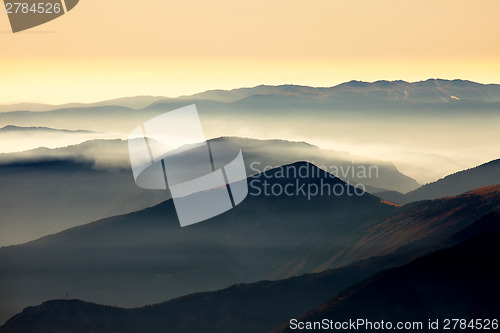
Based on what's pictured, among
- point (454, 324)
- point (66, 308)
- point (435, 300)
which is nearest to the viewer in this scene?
point (454, 324)

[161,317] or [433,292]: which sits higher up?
[433,292]

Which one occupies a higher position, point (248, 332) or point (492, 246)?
point (492, 246)

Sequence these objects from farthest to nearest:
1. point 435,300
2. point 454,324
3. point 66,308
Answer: point 66,308
point 435,300
point 454,324

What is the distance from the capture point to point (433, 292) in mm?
162500

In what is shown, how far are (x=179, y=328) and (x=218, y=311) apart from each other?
414 inches

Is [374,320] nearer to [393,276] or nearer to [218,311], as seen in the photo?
[393,276]

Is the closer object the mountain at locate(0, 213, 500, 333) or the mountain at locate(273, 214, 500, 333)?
the mountain at locate(273, 214, 500, 333)

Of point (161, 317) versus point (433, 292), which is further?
point (161, 317)

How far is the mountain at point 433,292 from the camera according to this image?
511 feet

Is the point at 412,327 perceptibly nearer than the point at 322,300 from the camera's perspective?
Yes

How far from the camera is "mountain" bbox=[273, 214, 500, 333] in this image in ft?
511

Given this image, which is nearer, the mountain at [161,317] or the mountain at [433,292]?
the mountain at [433,292]

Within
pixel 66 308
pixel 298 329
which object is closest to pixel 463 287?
pixel 298 329

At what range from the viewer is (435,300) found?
16050 centimetres
